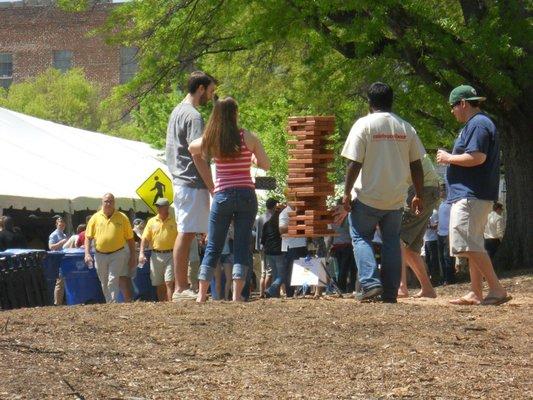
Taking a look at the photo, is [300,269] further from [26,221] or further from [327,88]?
[26,221]

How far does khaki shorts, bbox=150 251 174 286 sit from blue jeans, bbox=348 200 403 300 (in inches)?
325

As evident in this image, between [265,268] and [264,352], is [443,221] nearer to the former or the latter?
[265,268]

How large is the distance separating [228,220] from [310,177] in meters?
1.88

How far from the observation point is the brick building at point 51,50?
78.6 m

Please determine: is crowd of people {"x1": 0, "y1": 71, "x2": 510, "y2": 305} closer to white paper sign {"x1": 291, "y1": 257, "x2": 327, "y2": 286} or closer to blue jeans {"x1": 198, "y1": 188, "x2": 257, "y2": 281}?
blue jeans {"x1": 198, "y1": 188, "x2": 257, "y2": 281}

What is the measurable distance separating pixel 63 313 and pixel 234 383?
110 inches

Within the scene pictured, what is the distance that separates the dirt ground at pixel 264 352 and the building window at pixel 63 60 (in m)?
71.9

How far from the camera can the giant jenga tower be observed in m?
12.2

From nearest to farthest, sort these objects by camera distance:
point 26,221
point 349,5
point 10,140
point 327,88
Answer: point 349,5 < point 327,88 < point 10,140 < point 26,221

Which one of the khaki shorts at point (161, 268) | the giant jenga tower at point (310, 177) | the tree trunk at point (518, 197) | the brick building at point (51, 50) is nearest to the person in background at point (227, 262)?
the khaki shorts at point (161, 268)

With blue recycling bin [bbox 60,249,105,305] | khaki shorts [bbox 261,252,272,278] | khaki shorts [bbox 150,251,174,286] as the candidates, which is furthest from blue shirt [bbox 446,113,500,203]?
khaki shorts [bbox 261,252,272,278]

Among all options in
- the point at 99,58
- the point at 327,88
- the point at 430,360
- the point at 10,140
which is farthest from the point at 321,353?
the point at 99,58

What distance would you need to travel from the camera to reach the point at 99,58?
260ft

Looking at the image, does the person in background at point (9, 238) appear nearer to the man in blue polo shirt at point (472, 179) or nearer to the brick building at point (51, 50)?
the man in blue polo shirt at point (472, 179)
